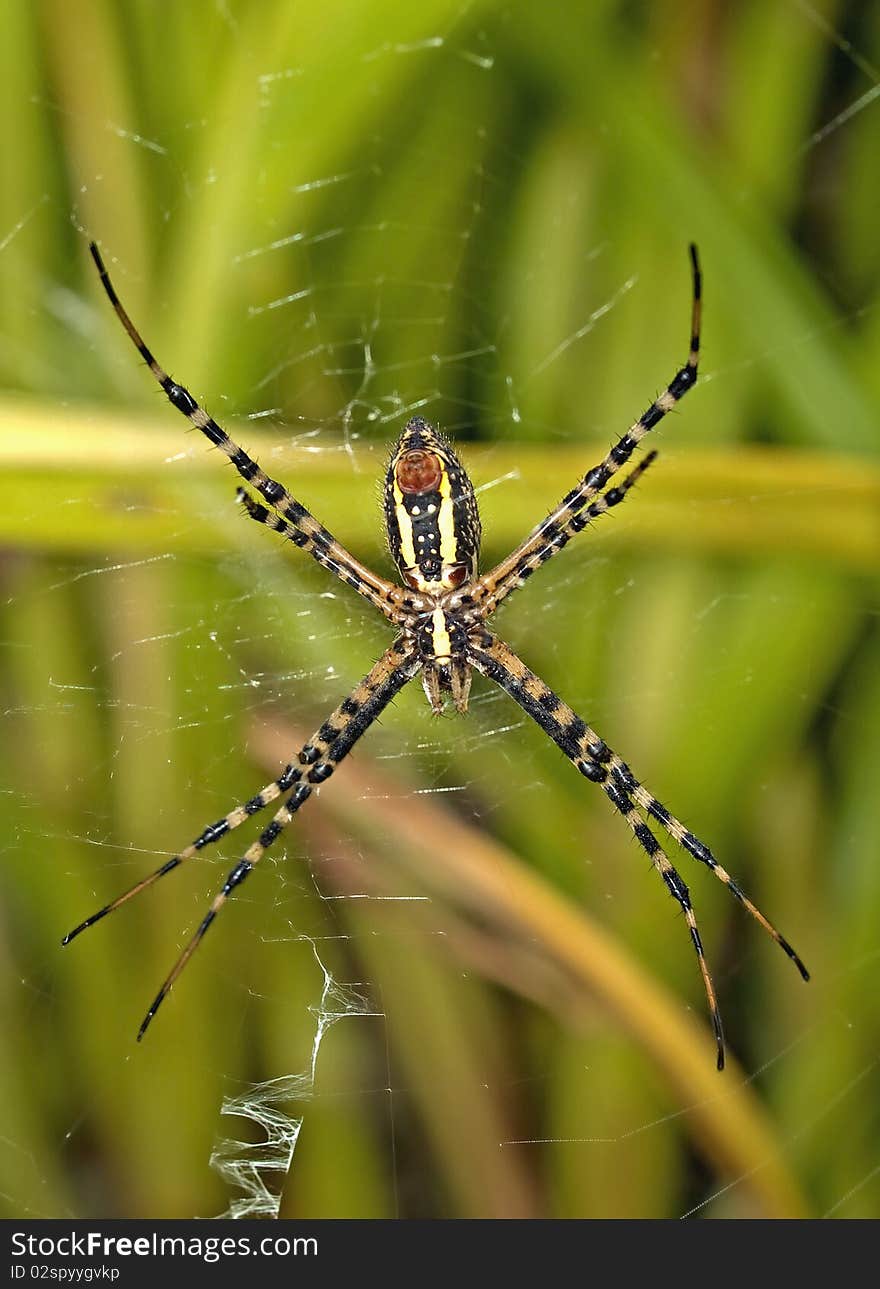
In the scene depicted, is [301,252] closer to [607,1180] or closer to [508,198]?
[508,198]

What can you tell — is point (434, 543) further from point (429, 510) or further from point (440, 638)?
point (440, 638)

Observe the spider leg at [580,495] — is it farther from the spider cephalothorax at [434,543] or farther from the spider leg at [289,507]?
the spider leg at [289,507]

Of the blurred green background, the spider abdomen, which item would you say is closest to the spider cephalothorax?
the spider abdomen

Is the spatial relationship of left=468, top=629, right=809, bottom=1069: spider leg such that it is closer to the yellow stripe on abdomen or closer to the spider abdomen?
the yellow stripe on abdomen

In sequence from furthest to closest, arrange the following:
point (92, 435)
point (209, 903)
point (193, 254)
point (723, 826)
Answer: point (723, 826) < point (209, 903) < point (193, 254) < point (92, 435)

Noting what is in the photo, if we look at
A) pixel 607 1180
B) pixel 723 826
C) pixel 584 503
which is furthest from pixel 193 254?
pixel 607 1180

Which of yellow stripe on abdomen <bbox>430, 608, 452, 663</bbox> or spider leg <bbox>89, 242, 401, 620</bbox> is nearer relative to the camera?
spider leg <bbox>89, 242, 401, 620</bbox>

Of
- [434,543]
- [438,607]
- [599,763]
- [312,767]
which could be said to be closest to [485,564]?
[438,607]
